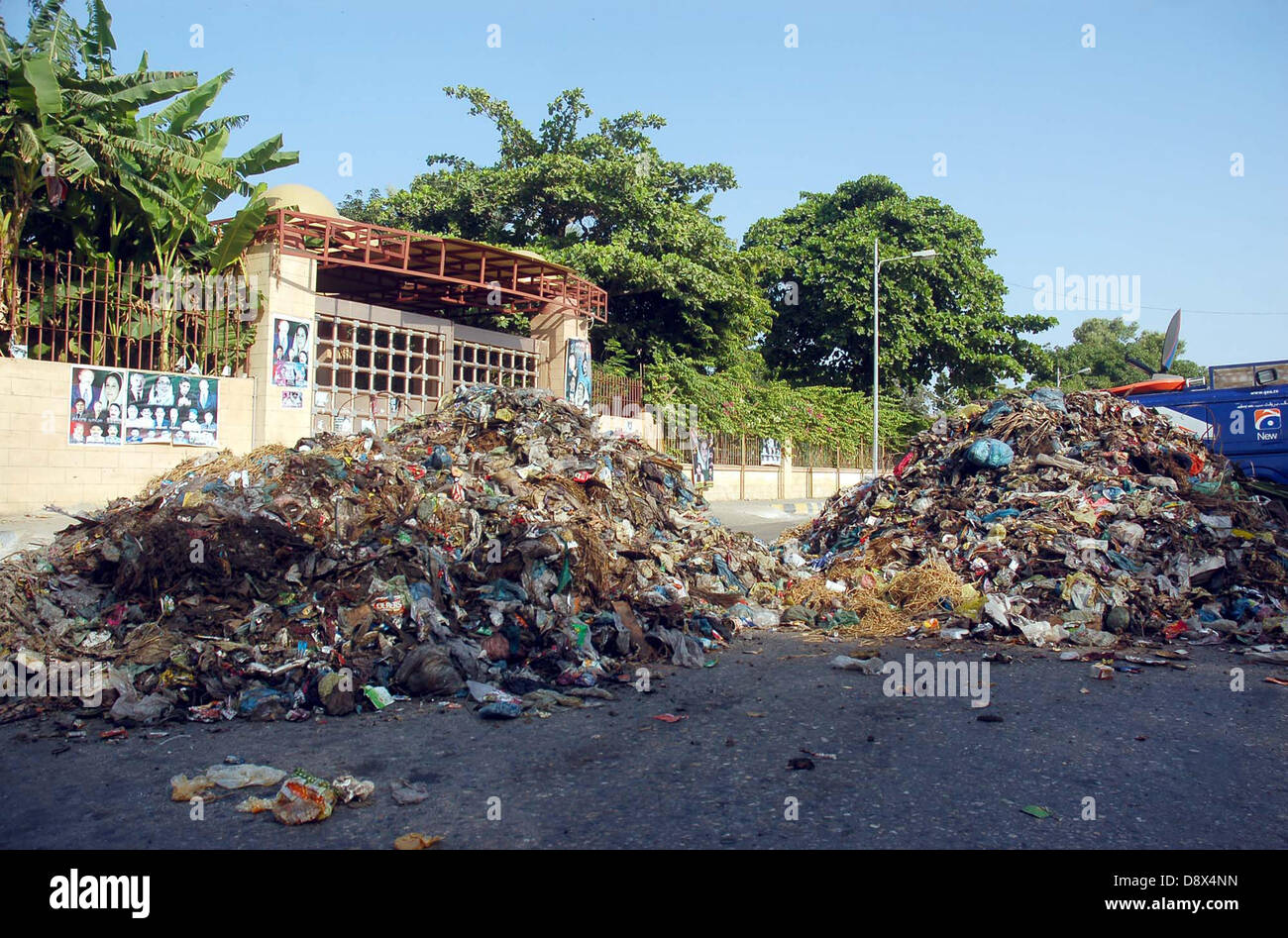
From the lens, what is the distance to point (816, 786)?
409cm

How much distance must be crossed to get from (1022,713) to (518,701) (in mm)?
2984

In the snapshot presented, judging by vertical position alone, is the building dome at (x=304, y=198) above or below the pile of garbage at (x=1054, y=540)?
above

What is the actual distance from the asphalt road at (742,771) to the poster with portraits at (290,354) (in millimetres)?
10343

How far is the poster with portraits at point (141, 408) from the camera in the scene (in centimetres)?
1224

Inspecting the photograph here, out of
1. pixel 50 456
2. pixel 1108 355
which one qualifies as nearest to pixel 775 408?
pixel 50 456

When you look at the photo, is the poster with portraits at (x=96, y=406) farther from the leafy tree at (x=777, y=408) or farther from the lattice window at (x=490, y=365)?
the leafy tree at (x=777, y=408)

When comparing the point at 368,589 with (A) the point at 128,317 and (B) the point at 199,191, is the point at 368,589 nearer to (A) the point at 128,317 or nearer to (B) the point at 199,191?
(A) the point at 128,317

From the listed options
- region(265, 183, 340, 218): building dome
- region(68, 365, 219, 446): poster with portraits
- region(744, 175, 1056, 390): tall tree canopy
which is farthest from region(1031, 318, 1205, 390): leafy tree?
region(68, 365, 219, 446): poster with portraits

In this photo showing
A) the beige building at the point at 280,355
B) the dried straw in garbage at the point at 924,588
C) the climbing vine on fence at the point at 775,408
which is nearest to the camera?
the dried straw in garbage at the point at 924,588

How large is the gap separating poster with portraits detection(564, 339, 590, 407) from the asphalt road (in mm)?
15205

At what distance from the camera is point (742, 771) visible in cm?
432

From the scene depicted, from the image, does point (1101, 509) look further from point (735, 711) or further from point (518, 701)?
point (518, 701)
